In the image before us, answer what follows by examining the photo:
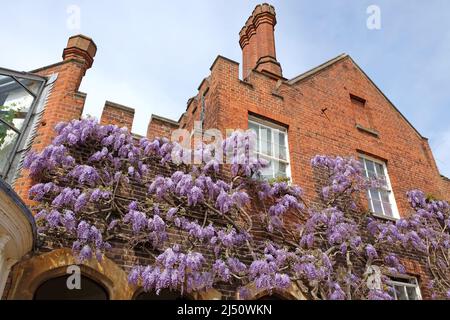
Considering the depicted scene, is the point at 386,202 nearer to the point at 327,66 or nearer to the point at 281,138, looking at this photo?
the point at 281,138

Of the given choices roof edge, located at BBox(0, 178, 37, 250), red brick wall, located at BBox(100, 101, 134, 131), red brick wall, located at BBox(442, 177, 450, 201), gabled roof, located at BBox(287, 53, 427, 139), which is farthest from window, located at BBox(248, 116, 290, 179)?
red brick wall, located at BBox(442, 177, 450, 201)

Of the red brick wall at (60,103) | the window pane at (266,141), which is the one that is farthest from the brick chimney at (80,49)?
the window pane at (266,141)

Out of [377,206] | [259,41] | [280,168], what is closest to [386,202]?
[377,206]

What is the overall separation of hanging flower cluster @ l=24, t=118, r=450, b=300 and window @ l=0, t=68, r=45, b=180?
84 cm

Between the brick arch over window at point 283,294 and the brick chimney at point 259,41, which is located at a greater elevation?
the brick chimney at point 259,41

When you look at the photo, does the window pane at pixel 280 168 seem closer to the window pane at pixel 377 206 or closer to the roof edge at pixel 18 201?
the window pane at pixel 377 206

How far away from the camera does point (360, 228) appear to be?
31.2 ft

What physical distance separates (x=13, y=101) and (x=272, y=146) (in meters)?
6.21

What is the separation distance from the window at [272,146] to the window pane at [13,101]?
5.36 metres

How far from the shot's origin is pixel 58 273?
19.9ft

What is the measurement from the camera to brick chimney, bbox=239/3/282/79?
13672 millimetres

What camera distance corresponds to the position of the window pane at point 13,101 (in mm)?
7766
